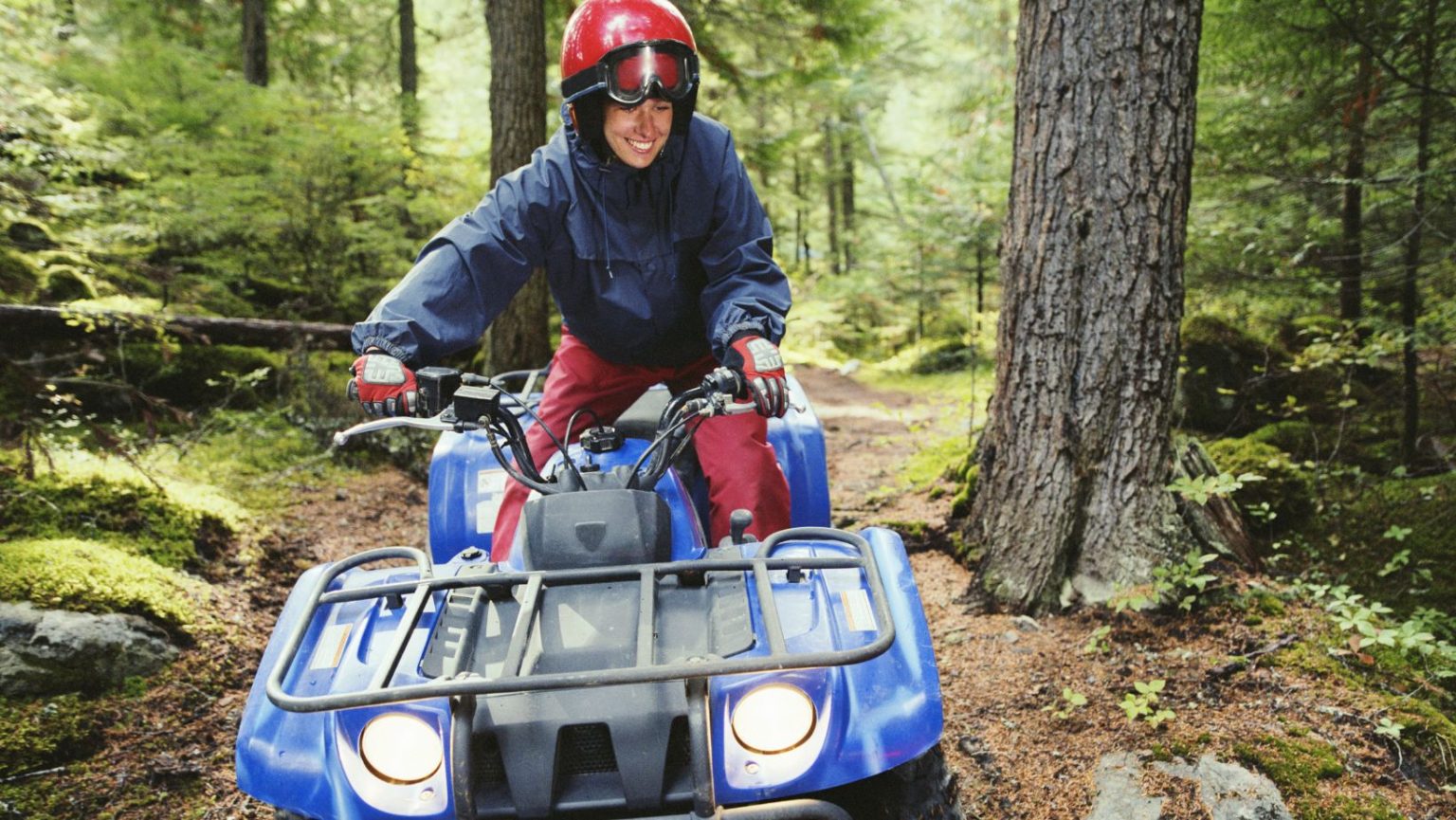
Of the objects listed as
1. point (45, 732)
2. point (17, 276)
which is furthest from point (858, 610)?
point (17, 276)

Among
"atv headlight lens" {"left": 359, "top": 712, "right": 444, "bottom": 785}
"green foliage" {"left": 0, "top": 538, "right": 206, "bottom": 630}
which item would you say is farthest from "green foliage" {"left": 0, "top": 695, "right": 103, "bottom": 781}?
"atv headlight lens" {"left": 359, "top": 712, "right": 444, "bottom": 785}

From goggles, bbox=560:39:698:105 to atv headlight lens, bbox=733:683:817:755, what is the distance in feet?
5.42

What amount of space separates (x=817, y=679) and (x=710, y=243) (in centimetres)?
163

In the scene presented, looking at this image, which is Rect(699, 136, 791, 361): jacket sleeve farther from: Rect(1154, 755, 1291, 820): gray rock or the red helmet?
Rect(1154, 755, 1291, 820): gray rock

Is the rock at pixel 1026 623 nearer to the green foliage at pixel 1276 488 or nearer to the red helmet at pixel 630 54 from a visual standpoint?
the green foliage at pixel 1276 488

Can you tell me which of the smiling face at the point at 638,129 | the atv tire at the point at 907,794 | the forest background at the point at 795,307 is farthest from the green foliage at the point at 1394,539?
the smiling face at the point at 638,129

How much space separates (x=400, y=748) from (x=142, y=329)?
17.9 feet

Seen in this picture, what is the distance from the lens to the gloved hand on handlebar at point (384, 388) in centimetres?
209

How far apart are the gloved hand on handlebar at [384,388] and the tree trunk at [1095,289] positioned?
2.35 meters

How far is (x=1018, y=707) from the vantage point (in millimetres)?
2848

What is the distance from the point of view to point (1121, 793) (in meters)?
2.38

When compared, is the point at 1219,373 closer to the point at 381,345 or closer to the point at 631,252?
Answer: the point at 631,252

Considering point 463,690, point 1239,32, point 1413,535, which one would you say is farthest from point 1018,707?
point 1239,32

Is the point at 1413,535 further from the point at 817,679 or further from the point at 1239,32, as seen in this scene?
the point at 817,679
